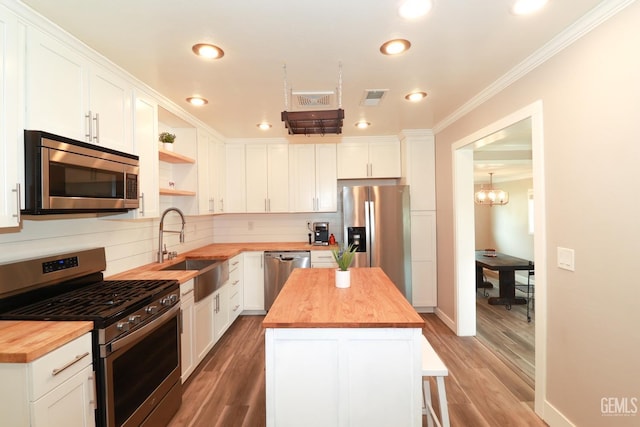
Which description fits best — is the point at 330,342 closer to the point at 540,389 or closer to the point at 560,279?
the point at 560,279

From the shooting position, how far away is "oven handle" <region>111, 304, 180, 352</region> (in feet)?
4.96

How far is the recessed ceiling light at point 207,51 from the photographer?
1.84 meters

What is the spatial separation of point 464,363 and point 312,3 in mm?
3110

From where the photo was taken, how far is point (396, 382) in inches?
57.1

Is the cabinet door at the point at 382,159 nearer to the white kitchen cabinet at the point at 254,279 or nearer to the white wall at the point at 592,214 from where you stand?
the white kitchen cabinet at the point at 254,279

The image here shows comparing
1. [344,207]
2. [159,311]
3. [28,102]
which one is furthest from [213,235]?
[28,102]

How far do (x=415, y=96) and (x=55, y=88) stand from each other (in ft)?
8.58

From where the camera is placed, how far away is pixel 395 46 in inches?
73.5

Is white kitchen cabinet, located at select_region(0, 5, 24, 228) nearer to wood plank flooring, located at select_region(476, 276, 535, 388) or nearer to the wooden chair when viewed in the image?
the wooden chair

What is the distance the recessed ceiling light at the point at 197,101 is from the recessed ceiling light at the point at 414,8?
1.91 m

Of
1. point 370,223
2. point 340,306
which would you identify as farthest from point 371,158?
point 340,306

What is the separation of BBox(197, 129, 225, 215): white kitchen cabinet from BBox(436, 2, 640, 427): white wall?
10.6 feet

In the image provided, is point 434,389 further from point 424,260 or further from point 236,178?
point 236,178

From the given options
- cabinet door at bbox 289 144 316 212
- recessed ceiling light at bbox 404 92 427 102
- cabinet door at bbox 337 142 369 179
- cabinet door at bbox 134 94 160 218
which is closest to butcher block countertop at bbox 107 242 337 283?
cabinet door at bbox 134 94 160 218
